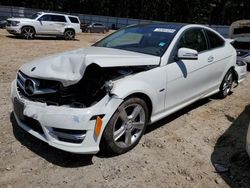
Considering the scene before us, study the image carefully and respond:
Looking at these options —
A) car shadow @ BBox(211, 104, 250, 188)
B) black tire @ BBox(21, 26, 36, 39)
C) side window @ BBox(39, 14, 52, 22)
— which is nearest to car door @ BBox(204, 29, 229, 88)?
car shadow @ BBox(211, 104, 250, 188)

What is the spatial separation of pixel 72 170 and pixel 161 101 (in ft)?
5.13

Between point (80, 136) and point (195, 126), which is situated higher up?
point (80, 136)

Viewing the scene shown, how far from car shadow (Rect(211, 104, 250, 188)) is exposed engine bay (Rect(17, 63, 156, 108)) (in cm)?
163

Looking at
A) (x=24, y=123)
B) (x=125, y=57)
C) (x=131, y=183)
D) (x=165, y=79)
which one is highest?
(x=125, y=57)

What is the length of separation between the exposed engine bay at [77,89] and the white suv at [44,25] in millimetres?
15311

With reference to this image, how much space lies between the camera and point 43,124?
3.42m

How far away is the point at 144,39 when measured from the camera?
4840 millimetres

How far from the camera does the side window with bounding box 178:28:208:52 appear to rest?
15.8 feet

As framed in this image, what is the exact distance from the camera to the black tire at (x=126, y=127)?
11.8ft

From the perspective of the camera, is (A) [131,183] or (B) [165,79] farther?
(B) [165,79]

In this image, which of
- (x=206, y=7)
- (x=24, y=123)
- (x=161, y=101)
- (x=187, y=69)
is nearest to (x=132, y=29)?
(x=187, y=69)

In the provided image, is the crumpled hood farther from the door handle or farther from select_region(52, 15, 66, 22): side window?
select_region(52, 15, 66, 22): side window

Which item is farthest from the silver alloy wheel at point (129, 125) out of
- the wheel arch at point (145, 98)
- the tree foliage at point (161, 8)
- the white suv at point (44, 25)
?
the tree foliage at point (161, 8)

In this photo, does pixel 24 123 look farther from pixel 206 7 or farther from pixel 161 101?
pixel 206 7
